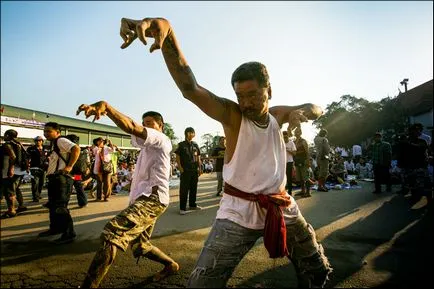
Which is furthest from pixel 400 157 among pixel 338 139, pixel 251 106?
pixel 338 139

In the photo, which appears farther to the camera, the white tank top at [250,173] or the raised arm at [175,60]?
the white tank top at [250,173]

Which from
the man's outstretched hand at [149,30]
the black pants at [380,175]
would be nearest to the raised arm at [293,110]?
the man's outstretched hand at [149,30]

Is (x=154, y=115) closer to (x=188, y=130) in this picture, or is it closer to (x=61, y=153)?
(x=61, y=153)

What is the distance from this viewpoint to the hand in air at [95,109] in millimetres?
2177

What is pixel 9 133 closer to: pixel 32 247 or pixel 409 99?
pixel 32 247

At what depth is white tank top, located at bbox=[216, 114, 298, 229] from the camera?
5.96ft

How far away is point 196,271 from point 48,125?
4.20 metres

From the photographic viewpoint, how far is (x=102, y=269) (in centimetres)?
246

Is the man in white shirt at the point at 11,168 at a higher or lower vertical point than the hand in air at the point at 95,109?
lower

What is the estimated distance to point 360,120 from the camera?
34438 millimetres

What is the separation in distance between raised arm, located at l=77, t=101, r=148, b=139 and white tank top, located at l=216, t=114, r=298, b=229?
1220 mm

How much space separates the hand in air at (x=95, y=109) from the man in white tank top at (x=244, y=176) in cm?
83

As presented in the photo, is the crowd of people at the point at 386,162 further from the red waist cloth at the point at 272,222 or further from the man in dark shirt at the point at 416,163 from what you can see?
the red waist cloth at the point at 272,222

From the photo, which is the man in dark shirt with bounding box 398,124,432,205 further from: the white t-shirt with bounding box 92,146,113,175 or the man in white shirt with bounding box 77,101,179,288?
the white t-shirt with bounding box 92,146,113,175
